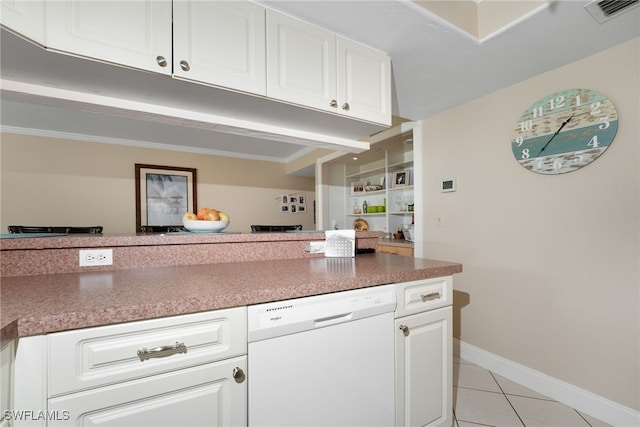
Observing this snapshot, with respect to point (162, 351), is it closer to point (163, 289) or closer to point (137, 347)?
point (137, 347)

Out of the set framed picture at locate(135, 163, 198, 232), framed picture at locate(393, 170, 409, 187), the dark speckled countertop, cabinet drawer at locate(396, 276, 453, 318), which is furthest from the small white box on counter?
framed picture at locate(135, 163, 198, 232)

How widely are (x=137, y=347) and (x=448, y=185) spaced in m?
2.39

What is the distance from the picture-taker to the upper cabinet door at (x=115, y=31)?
0.94m

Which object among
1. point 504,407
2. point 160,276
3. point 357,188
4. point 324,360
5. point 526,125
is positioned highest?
point 526,125

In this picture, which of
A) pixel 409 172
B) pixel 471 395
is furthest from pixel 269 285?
pixel 409 172

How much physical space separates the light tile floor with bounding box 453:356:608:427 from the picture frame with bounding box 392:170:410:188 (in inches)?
85.8

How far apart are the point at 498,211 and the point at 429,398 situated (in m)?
1.44

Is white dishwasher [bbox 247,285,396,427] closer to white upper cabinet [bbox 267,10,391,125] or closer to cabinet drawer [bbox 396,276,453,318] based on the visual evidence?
cabinet drawer [bbox 396,276,453,318]

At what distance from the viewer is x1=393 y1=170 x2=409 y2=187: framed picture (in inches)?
137

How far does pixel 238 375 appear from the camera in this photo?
2.68 ft

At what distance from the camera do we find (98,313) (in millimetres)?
663

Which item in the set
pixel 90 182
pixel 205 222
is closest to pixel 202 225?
pixel 205 222

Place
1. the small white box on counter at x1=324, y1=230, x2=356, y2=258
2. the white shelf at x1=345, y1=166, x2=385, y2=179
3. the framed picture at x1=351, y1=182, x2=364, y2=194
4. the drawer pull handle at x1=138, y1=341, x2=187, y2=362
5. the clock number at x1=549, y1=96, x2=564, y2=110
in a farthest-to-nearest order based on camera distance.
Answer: the framed picture at x1=351, y1=182, x2=364, y2=194 < the white shelf at x1=345, y1=166, x2=385, y2=179 < the clock number at x1=549, y1=96, x2=564, y2=110 < the small white box on counter at x1=324, y1=230, x2=356, y2=258 < the drawer pull handle at x1=138, y1=341, x2=187, y2=362

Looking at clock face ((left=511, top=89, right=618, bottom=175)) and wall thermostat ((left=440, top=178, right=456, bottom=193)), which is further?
wall thermostat ((left=440, top=178, right=456, bottom=193))
